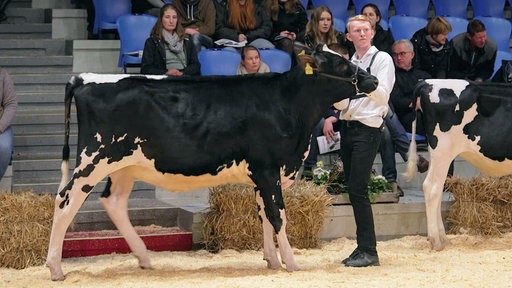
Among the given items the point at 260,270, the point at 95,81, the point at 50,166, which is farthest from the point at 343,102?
the point at 50,166

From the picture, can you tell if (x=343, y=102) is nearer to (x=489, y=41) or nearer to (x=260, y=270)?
(x=260, y=270)

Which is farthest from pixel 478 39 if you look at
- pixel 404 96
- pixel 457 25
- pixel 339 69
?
pixel 339 69

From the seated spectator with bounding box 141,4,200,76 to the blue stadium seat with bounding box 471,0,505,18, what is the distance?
5261mm

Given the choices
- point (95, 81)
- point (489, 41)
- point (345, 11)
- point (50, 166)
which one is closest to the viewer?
point (95, 81)

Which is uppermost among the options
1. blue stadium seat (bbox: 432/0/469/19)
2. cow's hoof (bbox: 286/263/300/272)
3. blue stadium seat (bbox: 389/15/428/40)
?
blue stadium seat (bbox: 432/0/469/19)

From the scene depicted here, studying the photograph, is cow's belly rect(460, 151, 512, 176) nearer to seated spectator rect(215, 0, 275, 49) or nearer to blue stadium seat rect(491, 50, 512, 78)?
seated spectator rect(215, 0, 275, 49)

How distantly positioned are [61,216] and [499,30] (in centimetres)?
779

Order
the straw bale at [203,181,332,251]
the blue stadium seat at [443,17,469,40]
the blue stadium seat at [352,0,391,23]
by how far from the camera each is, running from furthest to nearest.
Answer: the blue stadium seat at [352,0,391,23] → the blue stadium seat at [443,17,469,40] → the straw bale at [203,181,332,251]

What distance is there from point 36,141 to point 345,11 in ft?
16.4

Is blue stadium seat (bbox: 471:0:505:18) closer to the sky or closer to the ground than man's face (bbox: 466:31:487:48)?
closer to the sky

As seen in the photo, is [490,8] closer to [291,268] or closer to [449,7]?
[449,7]

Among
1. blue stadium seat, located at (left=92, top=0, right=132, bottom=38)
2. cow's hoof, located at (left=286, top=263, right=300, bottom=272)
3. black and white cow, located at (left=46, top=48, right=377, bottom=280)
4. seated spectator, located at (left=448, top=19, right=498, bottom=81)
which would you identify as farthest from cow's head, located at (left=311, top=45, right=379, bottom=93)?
blue stadium seat, located at (left=92, top=0, right=132, bottom=38)

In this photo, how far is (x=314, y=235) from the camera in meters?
9.09

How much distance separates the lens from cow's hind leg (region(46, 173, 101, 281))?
24.2ft
